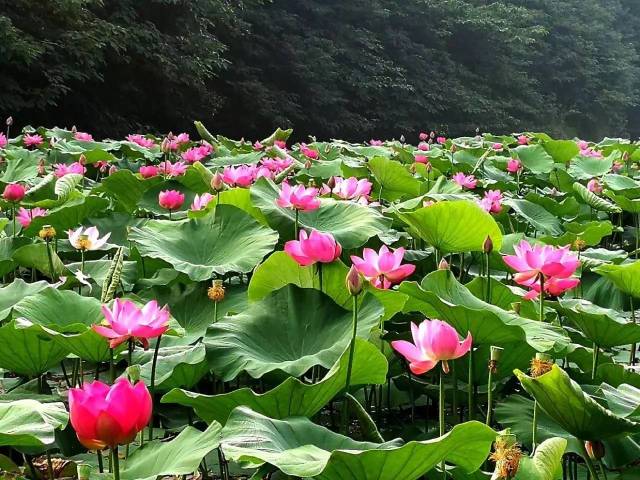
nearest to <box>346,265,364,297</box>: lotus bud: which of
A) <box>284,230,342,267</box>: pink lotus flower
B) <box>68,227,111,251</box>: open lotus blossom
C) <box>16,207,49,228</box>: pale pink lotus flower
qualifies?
<box>284,230,342,267</box>: pink lotus flower

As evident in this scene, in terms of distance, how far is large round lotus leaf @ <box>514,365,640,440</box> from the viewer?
60 centimetres

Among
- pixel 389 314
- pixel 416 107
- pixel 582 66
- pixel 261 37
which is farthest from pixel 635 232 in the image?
pixel 582 66

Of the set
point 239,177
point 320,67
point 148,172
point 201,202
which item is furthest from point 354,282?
point 320,67

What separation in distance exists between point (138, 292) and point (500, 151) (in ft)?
7.53

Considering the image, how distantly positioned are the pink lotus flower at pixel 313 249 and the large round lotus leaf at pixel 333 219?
0.89ft

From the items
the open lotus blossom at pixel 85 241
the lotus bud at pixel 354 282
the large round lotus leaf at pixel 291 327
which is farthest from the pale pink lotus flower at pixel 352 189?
the lotus bud at pixel 354 282

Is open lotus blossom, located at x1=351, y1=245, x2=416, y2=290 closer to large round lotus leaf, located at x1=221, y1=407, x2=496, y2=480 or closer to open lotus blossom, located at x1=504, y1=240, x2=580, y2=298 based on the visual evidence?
open lotus blossom, located at x1=504, y1=240, x2=580, y2=298

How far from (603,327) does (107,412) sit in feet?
2.08

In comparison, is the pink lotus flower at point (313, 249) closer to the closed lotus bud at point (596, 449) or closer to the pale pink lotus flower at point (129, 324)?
the pale pink lotus flower at point (129, 324)

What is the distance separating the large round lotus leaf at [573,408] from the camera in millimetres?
605

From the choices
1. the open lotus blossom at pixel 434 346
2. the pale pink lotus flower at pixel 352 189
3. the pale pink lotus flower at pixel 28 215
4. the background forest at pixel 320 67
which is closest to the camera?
the open lotus blossom at pixel 434 346

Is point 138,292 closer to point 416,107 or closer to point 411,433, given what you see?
point 411,433

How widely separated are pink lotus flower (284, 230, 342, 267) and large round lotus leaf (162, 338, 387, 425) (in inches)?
7.2

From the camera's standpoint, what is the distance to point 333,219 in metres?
1.28
